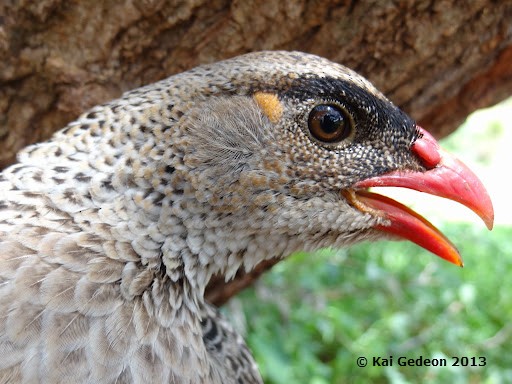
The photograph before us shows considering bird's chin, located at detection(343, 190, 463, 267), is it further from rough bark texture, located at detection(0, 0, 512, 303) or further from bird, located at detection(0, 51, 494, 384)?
rough bark texture, located at detection(0, 0, 512, 303)

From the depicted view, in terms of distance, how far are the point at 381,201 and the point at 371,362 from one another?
245cm

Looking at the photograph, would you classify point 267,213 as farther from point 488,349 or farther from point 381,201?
point 488,349

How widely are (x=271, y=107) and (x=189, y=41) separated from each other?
0.81 meters

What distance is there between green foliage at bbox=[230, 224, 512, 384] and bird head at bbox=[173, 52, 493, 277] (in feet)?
6.19

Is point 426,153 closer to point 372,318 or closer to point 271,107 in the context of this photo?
point 271,107

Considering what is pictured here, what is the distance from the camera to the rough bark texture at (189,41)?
7.80 feet

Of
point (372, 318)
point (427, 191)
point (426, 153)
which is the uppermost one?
point (426, 153)

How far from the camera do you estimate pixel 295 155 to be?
1.87 m

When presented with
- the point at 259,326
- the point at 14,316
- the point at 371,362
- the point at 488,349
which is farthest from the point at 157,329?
the point at 488,349

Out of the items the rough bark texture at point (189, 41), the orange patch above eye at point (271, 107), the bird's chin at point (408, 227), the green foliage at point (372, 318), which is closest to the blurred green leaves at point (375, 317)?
the green foliage at point (372, 318)

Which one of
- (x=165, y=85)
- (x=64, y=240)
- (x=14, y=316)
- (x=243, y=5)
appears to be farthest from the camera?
(x=243, y=5)

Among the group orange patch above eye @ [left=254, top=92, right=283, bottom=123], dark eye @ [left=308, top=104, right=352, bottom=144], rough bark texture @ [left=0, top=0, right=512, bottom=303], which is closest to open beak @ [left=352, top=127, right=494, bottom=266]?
dark eye @ [left=308, top=104, right=352, bottom=144]

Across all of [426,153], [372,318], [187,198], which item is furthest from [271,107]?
[372,318]

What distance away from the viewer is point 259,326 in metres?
4.02
